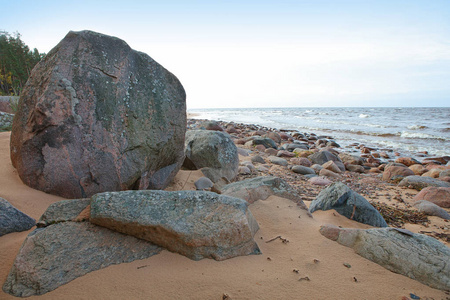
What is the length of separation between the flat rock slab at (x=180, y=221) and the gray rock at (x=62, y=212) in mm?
194

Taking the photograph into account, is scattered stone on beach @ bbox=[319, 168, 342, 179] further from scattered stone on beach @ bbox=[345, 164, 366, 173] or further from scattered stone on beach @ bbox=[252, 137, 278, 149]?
scattered stone on beach @ bbox=[252, 137, 278, 149]

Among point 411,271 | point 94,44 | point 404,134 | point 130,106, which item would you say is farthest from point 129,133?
point 404,134

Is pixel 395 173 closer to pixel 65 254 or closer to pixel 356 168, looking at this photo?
pixel 356 168

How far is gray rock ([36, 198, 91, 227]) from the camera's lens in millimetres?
2020

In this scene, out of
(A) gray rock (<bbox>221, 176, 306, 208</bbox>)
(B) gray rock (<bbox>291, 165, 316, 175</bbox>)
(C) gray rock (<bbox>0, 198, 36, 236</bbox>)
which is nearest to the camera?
(C) gray rock (<bbox>0, 198, 36, 236</bbox>)

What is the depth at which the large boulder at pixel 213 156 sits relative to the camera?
500 cm

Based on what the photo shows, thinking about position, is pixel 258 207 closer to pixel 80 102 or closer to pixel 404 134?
pixel 80 102

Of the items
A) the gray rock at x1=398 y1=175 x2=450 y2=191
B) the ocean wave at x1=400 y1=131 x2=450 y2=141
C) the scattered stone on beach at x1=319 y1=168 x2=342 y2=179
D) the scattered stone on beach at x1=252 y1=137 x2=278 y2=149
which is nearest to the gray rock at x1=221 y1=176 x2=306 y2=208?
the scattered stone on beach at x1=319 y1=168 x2=342 y2=179

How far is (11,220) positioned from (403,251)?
3.32m

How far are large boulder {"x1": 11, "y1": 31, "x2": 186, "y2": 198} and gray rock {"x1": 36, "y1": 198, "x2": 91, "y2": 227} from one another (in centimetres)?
74

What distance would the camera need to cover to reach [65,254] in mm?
1813

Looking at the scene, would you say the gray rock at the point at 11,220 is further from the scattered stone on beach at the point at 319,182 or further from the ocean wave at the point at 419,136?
the ocean wave at the point at 419,136

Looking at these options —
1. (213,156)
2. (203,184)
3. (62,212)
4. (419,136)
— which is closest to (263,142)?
(213,156)

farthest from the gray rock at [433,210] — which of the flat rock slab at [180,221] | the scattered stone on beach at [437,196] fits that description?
the flat rock slab at [180,221]
